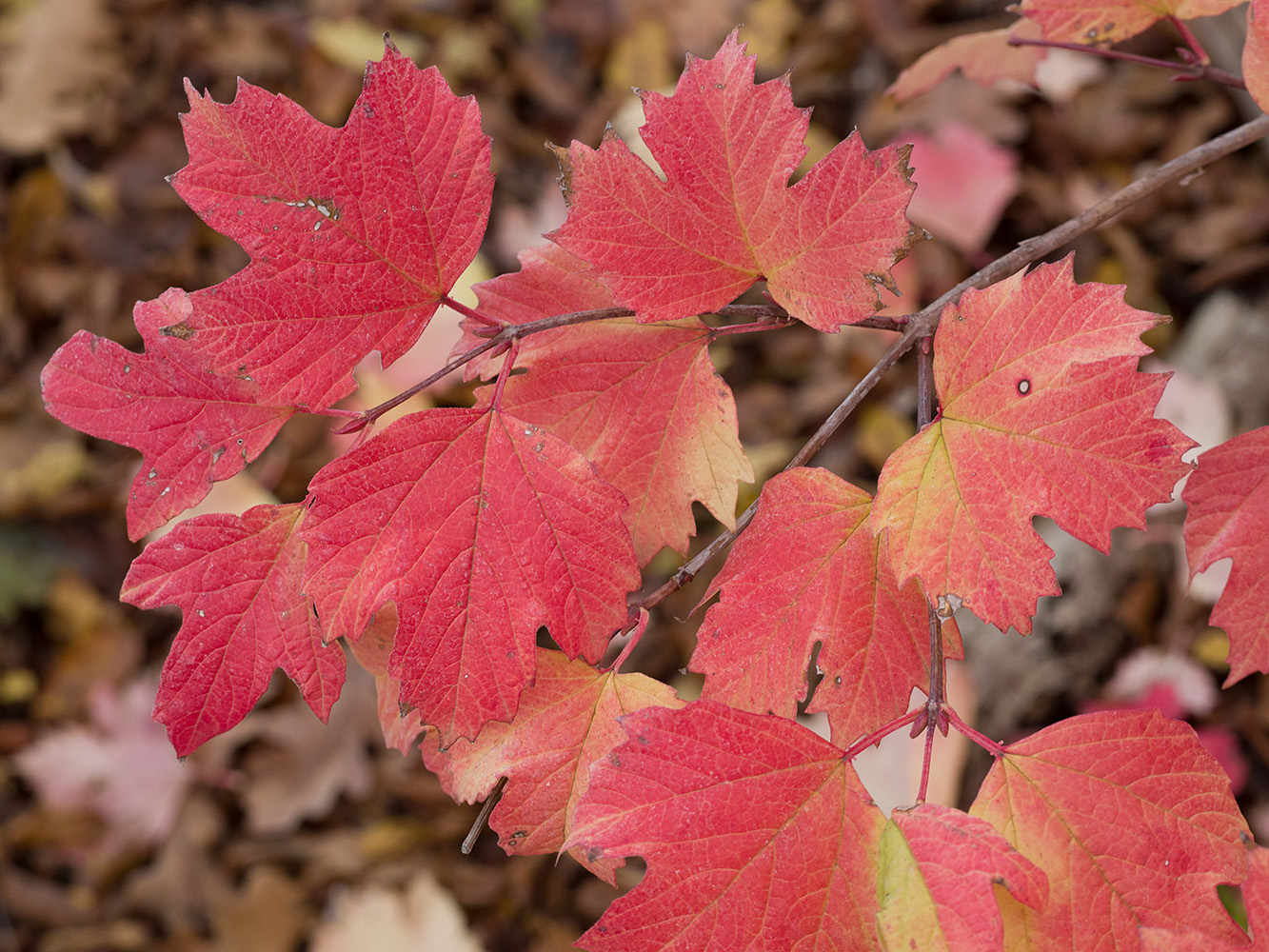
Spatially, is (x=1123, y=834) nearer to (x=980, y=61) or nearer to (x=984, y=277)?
(x=984, y=277)

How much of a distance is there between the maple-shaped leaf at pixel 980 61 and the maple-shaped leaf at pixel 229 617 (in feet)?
2.31

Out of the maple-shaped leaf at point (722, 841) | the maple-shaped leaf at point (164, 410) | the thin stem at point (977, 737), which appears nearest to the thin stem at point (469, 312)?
the maple-shaped leaf at point (164, 410)

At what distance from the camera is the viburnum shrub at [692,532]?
559 millimetres

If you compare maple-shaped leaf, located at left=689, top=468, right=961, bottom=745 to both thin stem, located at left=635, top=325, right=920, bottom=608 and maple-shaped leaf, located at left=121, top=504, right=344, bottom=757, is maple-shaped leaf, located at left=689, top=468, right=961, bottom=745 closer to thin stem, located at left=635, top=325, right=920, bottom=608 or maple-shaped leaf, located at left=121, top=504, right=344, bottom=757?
thin stem, located at left=635, top=325, right=920, bottom=608

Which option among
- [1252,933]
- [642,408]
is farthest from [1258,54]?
[1252,933]

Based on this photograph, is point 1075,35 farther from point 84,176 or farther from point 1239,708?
point 84,176

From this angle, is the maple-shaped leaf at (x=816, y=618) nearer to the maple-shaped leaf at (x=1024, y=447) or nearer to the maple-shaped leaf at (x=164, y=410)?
the maple-shaped leaf at (x=1024, y=447)

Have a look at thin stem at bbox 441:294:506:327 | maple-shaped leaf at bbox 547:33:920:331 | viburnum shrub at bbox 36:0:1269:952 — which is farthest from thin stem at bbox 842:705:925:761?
thin stem at bbox 441:294:506:327

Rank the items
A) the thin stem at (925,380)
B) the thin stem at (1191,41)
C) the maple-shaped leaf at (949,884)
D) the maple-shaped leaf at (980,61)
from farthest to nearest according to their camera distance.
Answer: the maple-shaped leaf at (980,61) < the thin stem at (1191,41) < the thin stem at (925,380) < the maple-shaped leaf at (949,884)

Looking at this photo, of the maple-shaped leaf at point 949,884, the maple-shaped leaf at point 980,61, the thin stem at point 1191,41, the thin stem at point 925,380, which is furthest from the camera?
the maple-shaped leaf at point 980,61

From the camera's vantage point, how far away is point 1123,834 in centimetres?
58

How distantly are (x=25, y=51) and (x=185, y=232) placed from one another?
28.0 inches

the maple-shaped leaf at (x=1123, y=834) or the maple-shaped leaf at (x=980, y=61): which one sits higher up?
the maple-shaped leaf at (x=980, y=61)

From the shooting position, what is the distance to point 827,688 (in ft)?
2.05
